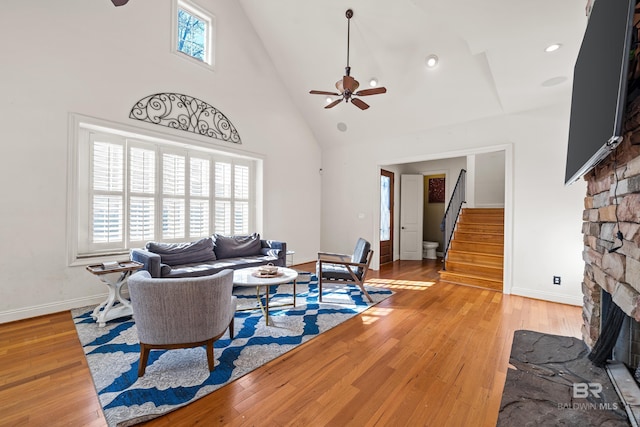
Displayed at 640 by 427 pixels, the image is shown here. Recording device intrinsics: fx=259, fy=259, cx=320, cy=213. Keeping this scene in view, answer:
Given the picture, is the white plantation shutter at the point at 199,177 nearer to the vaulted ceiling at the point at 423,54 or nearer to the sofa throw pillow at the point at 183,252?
the sofa throw pillow at the point at 183,252

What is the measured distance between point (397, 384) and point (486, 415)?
1.82 feet

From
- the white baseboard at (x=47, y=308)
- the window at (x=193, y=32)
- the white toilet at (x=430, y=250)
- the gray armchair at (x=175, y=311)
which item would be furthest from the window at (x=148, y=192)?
the white toilet at (x=430, y=250)

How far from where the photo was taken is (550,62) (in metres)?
2.98

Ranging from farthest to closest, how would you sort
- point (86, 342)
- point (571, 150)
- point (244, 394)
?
point (86, 342) → point (571, 150) → point (244, 394)

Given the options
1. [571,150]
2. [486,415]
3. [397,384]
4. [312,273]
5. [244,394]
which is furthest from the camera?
[312,273]

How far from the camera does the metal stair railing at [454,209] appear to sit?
541 centimetres

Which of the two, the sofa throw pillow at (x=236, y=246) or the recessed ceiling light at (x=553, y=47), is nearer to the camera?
the recessed ceiling light at (x=553, y=47)

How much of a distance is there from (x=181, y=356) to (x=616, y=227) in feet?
10.7

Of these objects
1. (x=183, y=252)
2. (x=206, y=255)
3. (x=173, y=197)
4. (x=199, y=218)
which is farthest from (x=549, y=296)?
(x=173, y=197)

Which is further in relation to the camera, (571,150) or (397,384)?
(571,150)

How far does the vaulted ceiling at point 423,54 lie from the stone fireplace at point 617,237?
160 cm

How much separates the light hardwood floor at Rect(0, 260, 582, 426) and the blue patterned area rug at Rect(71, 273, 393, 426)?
76mm

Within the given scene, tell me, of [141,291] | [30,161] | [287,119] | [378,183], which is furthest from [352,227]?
[30,161]

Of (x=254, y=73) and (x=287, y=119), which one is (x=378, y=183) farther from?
(x=254, y=73)
